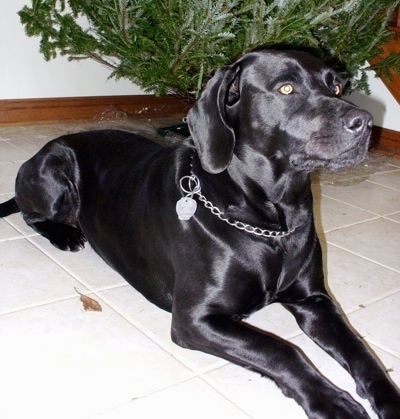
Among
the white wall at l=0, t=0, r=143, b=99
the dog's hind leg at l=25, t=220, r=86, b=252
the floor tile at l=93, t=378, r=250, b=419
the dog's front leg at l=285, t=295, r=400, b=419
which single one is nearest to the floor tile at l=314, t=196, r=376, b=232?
the dog's front leg at l=285, t=295, r=400, b=419

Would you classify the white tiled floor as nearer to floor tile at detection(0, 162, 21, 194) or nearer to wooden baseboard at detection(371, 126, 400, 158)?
floor tile at detection(0, 162, 21, 194)

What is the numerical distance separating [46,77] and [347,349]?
3.22 metres

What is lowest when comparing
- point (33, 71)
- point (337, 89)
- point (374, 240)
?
point (374, 240)

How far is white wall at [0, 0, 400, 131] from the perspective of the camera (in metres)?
3.81

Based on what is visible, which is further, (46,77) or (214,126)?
(46,77)

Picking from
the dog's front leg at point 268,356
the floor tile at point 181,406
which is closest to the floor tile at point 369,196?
the dog's front leg at point 268,356

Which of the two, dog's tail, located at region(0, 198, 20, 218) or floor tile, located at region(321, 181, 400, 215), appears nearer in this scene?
dog's tail, located at region(0, 198, 20, 218)

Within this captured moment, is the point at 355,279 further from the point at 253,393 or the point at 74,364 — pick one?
the point at 74,364

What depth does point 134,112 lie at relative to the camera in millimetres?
4609

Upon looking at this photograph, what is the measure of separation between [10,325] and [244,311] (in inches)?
27.0

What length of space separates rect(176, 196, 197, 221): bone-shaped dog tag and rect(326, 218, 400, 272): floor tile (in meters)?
1.04

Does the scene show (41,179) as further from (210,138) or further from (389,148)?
(389,148)

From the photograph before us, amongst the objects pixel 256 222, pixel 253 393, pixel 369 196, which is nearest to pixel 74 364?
pixel 253 393

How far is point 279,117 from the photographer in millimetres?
1526
